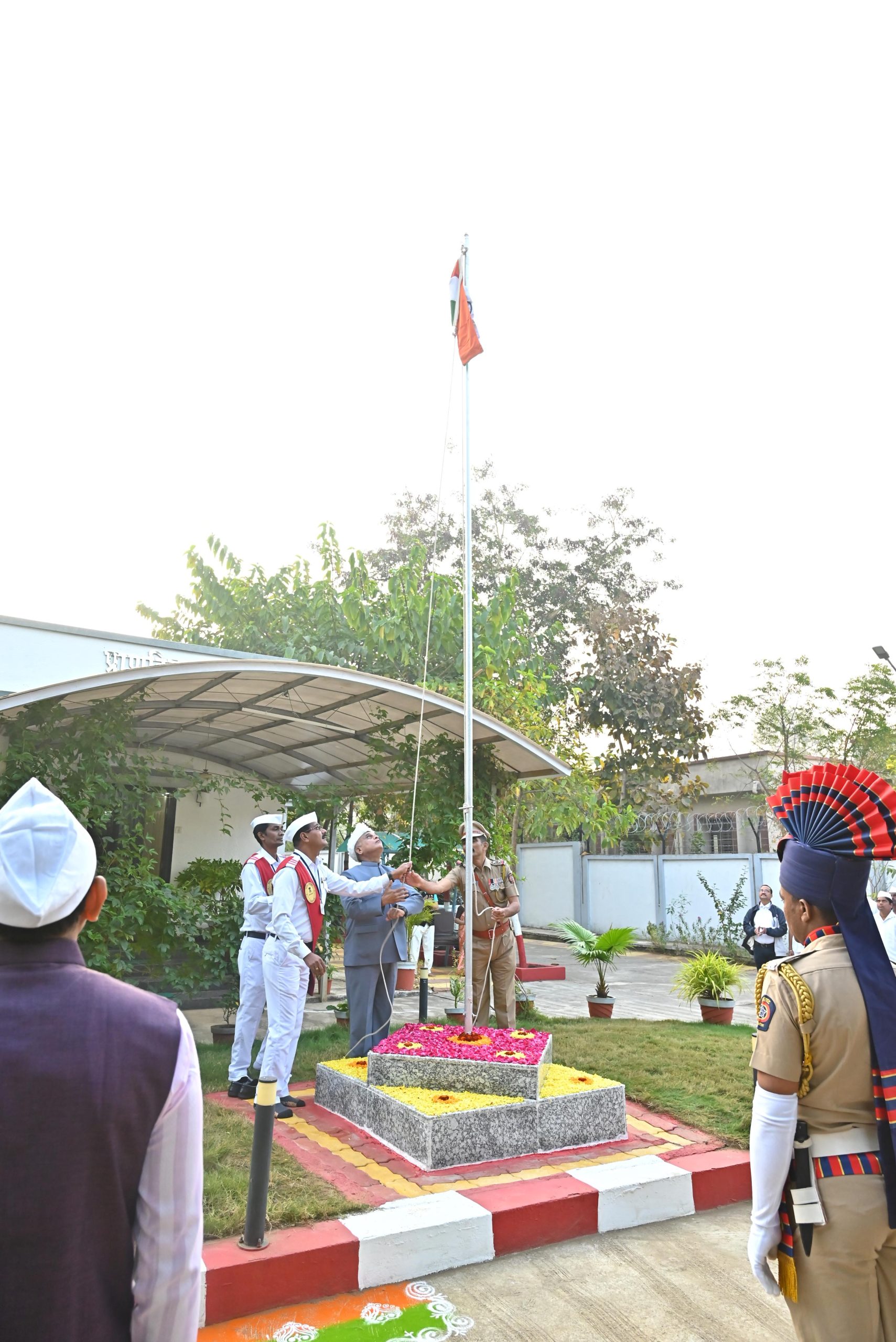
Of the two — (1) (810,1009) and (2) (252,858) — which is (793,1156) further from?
(2) (252,858)

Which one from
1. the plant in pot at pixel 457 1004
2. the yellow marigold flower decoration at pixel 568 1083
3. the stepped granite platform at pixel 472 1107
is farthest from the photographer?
the plant in pot at pixel 457 1004

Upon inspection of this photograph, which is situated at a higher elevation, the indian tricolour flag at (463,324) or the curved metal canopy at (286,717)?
the indian tricolour flag at (463,324)

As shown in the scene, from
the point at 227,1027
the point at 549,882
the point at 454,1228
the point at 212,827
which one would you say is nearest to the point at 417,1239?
the point at 454,1228

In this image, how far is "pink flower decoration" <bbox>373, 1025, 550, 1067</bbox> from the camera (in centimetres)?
614

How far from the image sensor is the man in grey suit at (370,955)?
7809 mm

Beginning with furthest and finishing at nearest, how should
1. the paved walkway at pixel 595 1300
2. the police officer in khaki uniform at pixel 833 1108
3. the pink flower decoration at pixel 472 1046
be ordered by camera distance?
the pink flower decoration at pixel 472 1046 < the paved walkway at pixel 595 1300 < the police officer in khaki uniform at pixel 833 1108

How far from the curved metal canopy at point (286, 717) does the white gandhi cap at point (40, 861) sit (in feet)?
19.4

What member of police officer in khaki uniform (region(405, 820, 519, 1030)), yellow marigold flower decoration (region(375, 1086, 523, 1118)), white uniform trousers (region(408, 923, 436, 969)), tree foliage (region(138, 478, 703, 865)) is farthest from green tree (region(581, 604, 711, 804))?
yellow marigold flower decoration (region(375, 1086, 523, 1118))

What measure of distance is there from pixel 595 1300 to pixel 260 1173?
1603 millimetres

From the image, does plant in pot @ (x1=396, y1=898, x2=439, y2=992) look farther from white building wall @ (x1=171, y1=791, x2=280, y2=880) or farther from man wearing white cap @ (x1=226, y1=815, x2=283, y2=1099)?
man wearing white cap @ (x1=226, y1=815, x2=283, y2=1099)

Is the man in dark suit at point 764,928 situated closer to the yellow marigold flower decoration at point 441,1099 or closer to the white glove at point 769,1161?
the yellow marigold flower decoration at point 441,1099

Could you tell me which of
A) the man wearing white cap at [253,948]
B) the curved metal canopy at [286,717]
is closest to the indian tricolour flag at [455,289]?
the curved metal canopy at [286,717]

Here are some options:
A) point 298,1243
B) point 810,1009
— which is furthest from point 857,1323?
point 298,1243

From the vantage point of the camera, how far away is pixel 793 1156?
8.46 ft
